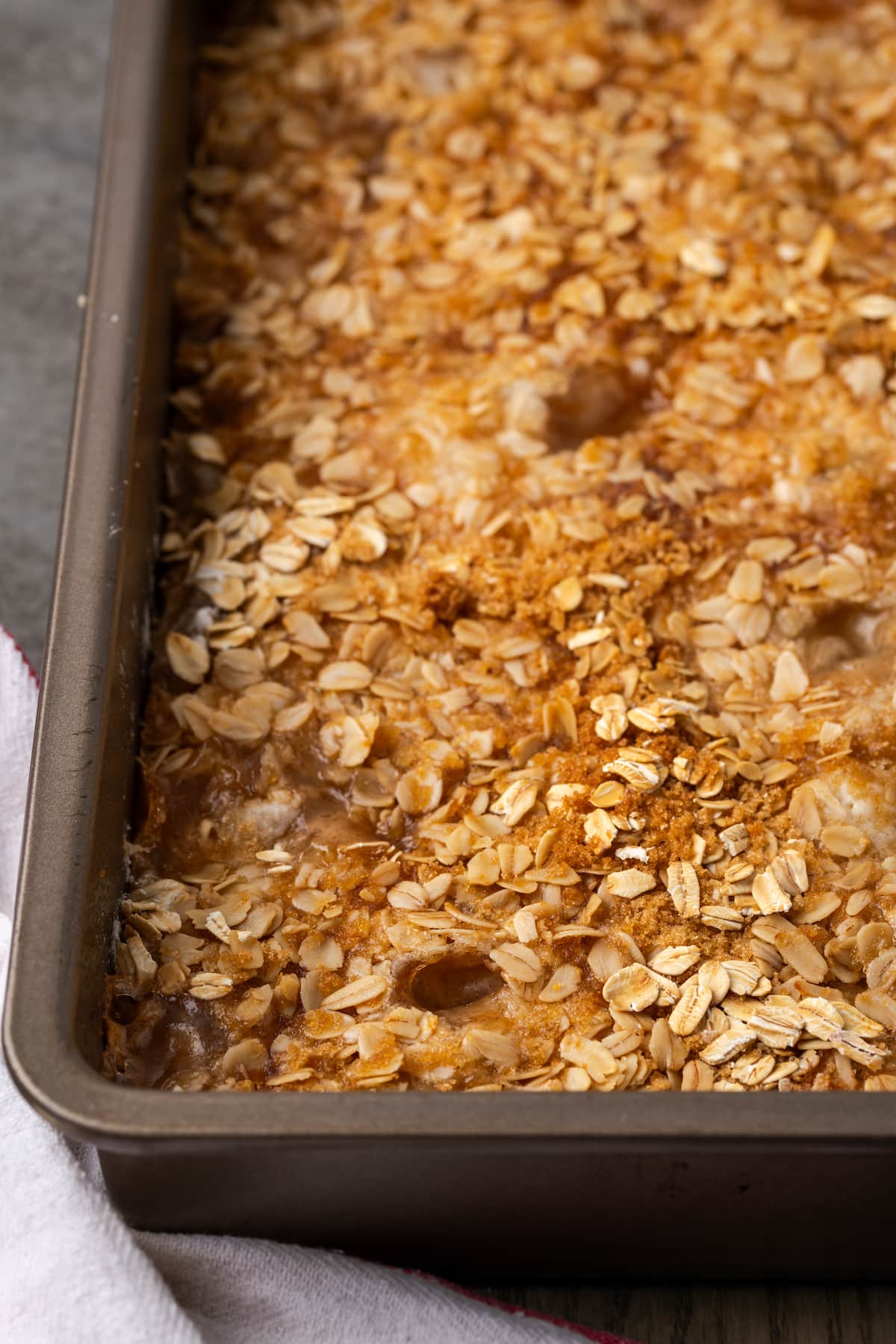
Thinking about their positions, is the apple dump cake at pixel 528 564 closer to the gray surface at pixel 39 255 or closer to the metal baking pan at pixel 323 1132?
the metal baking pan at pixel 323 1132

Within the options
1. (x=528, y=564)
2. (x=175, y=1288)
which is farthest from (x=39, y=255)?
(x=175, y=1288)

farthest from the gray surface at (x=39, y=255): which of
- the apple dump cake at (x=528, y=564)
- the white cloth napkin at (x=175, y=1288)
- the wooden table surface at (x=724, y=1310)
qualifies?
Answer: the wooden table surface at (x=724, y=1310)

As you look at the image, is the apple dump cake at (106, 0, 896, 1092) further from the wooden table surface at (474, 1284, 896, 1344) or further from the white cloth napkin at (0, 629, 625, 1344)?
the wooden table surface at (474, 1284, 896, 1344)

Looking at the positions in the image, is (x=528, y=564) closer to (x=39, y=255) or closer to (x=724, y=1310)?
(x=724, y=1310)

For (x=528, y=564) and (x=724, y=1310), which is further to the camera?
(x=528, y=564)

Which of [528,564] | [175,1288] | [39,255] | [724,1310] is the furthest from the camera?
[39,255]

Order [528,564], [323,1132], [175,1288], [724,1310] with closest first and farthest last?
[323,1132] → [175,1288] → [724,1310] → [528,564]

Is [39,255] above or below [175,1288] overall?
above
